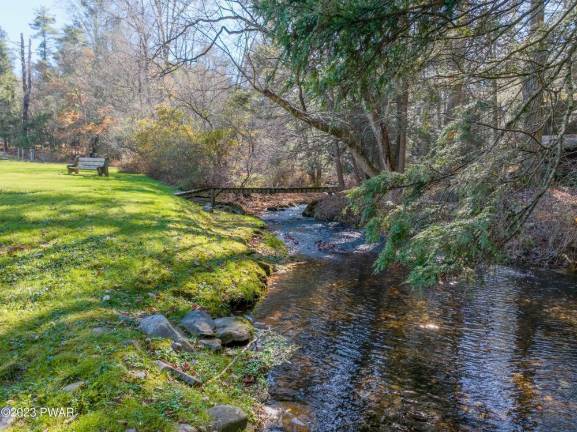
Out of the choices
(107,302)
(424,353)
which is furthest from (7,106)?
(424,353)

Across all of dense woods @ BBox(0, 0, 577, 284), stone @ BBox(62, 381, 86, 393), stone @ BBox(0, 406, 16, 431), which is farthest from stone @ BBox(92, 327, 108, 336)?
dense woods @ BBox(0, 0, 577, 284)

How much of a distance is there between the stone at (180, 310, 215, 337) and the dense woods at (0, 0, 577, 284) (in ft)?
8.18

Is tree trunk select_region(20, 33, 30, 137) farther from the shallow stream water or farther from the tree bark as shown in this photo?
the shallow stream water

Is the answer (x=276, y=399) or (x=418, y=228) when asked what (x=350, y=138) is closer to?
(x=418, y=228)

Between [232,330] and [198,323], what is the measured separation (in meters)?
0.47

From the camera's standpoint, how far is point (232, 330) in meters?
5.85

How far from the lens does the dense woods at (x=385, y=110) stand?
14.2ft

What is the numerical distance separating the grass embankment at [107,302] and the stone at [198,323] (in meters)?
0.24

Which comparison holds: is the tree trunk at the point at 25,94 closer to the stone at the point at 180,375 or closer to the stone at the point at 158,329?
the stone at the point at 158,329

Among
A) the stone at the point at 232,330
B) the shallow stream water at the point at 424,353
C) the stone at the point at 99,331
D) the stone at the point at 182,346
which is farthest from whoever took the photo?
the stone at the point at 232,330

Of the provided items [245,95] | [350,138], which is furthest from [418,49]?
[245,95]

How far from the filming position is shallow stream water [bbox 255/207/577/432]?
4457mm

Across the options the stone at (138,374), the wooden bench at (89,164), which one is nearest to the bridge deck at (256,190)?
the wooden bench at (89,164)

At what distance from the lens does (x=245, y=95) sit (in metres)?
13.8
